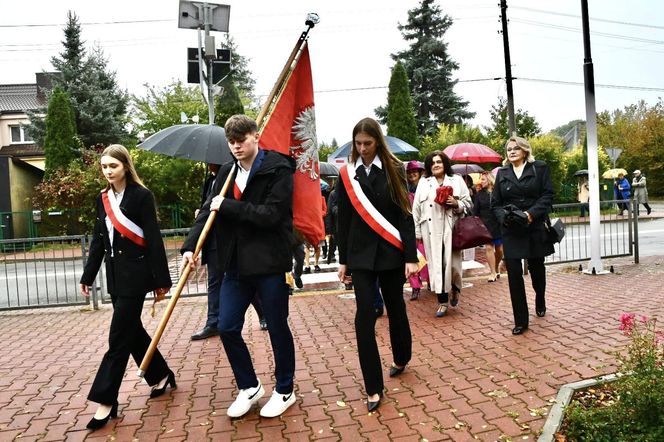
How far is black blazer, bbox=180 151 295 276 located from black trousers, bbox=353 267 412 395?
60cm

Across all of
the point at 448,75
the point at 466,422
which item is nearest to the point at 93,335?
the point at 466,422

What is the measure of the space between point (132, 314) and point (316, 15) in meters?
2.68

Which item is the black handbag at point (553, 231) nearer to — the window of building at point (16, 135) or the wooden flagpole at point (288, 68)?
the wooden flagpole at point (288, 68)

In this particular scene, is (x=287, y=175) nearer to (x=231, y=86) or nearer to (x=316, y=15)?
(x=316, y=15)

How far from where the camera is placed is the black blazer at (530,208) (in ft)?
18.4

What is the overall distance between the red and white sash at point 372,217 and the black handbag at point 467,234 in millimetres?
2644

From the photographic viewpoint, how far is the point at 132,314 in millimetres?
3902

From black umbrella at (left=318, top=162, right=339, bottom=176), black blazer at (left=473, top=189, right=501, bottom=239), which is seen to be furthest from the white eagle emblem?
black umbrella at (left=318, top=162, right=339, bottom=176)

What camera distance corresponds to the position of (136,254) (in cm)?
395

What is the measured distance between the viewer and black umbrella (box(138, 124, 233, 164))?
5.39m

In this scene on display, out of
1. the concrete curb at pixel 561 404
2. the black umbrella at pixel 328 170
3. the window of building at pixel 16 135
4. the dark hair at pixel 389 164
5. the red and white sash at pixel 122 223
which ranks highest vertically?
the window of building at pixel 16 135

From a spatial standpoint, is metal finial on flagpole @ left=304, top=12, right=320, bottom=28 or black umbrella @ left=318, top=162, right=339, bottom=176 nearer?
metal finial on flagpole @ left=304, top=12, right=320, bottom=28

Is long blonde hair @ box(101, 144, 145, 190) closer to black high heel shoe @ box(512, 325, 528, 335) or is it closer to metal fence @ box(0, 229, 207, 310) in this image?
metal fence @ box(0, 229, 207, 310)

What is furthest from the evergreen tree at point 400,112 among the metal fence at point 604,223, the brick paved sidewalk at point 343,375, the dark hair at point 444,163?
the dark hair at point 444,163
